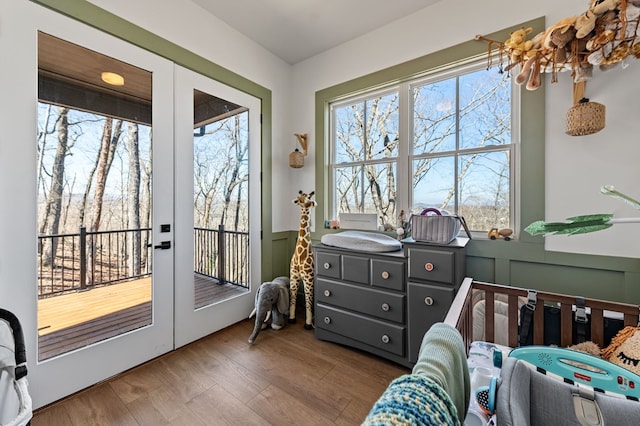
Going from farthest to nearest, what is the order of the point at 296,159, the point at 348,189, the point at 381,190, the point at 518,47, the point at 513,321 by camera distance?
the point at 296,159
the point at 348,189
the point at 381,190
the point at 518,47
the point at 513,321

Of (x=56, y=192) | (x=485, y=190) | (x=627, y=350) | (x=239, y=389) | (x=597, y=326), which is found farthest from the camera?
(x=485, y=190)

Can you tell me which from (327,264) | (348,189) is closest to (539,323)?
(327,264)

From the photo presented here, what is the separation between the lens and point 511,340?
130 cm

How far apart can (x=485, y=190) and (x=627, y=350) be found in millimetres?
1270

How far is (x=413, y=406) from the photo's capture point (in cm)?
42

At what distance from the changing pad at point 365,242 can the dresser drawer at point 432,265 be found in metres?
0.23

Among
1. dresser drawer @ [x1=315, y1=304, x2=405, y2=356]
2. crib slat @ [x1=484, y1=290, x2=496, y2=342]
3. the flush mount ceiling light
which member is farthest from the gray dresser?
the flush mount ceiling light

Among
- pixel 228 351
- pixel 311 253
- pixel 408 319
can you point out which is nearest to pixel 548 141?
pixel 408 319

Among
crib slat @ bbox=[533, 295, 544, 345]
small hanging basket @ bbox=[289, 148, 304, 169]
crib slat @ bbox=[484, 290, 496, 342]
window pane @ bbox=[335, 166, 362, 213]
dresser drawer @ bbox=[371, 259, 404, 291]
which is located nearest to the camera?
crib slat @ bbox=[533, 295, 544, 345]

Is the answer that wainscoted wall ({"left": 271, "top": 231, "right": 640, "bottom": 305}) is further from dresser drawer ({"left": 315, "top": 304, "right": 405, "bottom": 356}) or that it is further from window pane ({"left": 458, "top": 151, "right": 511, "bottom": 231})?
dresser drawer ({"left": 315, "top": 304, "right": 405, "bottom": 356})

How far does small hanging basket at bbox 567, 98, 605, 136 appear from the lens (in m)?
1.44

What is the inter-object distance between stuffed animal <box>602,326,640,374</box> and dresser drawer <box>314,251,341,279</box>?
→ 4.98 feet

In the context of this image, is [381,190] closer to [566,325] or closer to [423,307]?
[423,307]

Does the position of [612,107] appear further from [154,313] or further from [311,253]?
[154,313]
